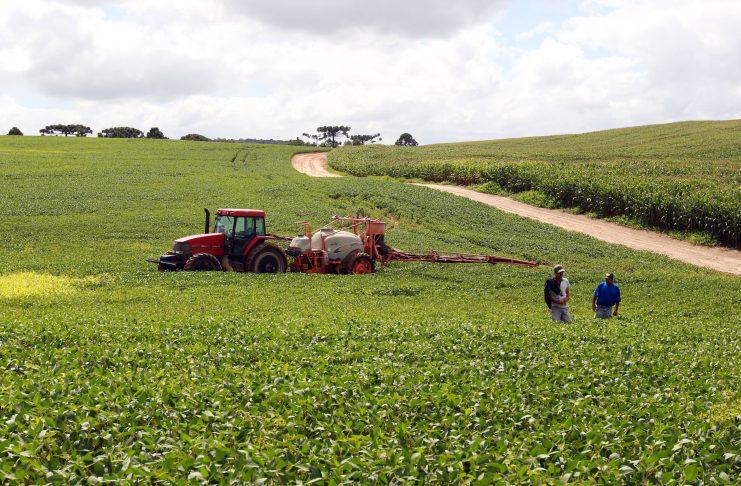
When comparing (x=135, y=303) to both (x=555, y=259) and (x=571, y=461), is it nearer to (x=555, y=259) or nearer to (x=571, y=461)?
(x=571, y=461)

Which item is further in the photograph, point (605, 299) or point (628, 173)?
point (628, 173)

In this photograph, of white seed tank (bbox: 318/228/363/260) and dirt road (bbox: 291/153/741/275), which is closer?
white seed tank (bbox: 318/228/363/260)

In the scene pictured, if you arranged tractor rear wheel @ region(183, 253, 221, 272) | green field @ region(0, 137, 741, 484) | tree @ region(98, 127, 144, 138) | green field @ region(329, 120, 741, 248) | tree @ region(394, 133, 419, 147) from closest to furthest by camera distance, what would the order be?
green field @ region(0, 137, 741, 484), tractor rear wheel @ region(183, 253, 221, 272), green field @ region(329, 120, 741, 248), tree @ region(98, 127, 144, 138), tree @ region(394, 133, 419, 147)

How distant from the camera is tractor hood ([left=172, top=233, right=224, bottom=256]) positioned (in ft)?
90.5

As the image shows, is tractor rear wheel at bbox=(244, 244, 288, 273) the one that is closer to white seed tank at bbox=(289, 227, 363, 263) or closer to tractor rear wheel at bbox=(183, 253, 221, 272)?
tractor rear wheel at bbox=(183, 253, 221, 272)

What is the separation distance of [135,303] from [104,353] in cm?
846

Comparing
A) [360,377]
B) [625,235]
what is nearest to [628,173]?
[625,235]

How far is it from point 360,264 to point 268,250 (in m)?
3.67

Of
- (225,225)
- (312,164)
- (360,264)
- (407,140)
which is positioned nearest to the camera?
(225,225)

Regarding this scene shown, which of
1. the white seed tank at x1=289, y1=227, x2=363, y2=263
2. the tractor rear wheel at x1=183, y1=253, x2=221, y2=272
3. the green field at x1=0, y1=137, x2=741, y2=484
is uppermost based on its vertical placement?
the white seed tank at x1=289, y1=227, x2=363, y2=263

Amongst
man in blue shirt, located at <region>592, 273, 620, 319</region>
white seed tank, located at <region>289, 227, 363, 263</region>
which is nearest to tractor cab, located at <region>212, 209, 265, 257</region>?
white seed tank, located at <region>289, 227, 363, 263</region>

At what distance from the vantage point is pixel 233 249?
91.8 ft

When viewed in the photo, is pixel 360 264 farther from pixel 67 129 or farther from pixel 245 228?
pixel 67 129

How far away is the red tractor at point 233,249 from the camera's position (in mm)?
27547
